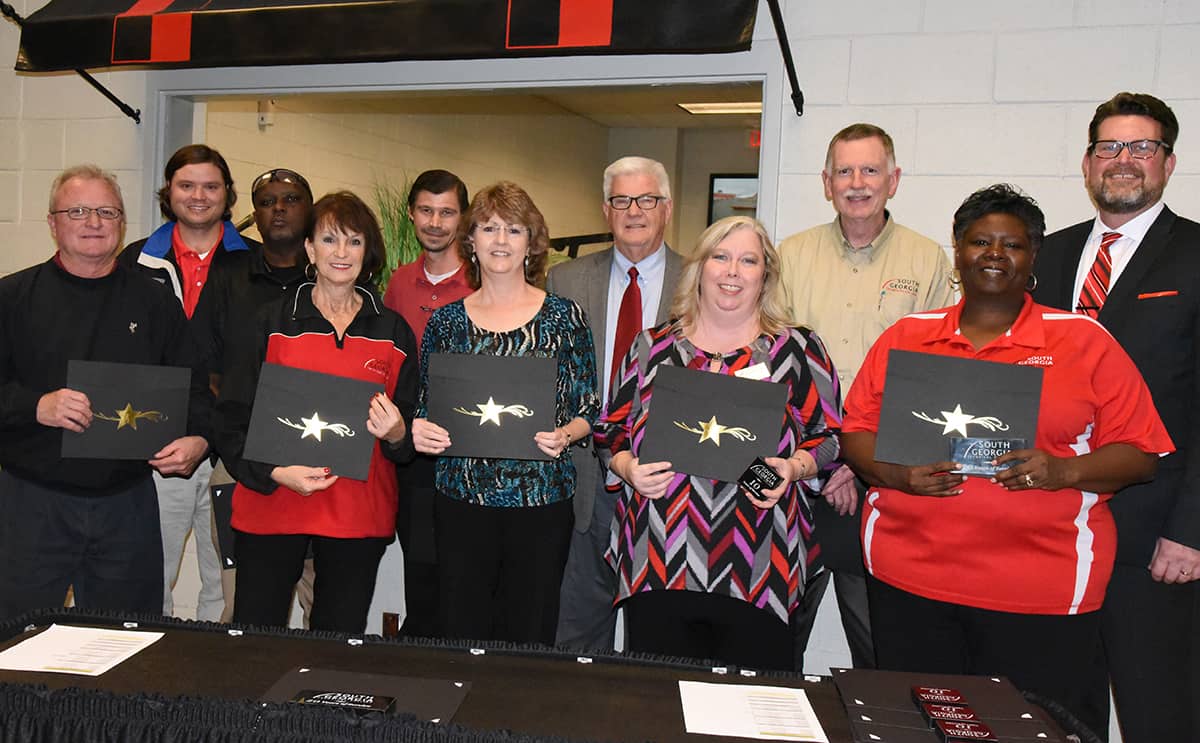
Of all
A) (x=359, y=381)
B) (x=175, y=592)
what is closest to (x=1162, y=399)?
(x=359, y=381)

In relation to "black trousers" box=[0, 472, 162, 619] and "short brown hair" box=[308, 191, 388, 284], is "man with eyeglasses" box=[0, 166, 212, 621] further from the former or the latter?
"short brown hair" box=[308, 191, 388, 284]

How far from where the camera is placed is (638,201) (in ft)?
10.5

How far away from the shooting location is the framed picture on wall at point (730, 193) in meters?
10.7

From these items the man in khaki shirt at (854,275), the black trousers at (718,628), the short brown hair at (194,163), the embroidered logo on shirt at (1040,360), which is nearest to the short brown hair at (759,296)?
the man in khaki shirt at (854,275)

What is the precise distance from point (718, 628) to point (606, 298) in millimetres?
1246

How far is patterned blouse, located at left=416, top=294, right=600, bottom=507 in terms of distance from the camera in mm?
2701

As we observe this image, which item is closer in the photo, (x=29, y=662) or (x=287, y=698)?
(x=287, y=698)

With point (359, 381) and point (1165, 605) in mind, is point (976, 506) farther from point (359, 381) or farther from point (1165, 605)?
point (359, 381)

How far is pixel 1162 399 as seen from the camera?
2.53 metres

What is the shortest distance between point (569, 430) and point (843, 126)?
167 cm

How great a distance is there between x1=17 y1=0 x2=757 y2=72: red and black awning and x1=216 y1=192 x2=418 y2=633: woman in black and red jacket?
3.75ft

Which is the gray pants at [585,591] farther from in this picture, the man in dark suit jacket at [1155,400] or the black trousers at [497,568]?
the man in dark suit jacket at [1155,400]

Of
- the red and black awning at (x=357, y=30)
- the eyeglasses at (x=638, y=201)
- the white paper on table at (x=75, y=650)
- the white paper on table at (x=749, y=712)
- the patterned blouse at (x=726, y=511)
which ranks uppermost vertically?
the red and black awning at (x=357, y=30)

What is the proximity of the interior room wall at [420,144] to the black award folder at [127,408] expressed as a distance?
2.00 m
